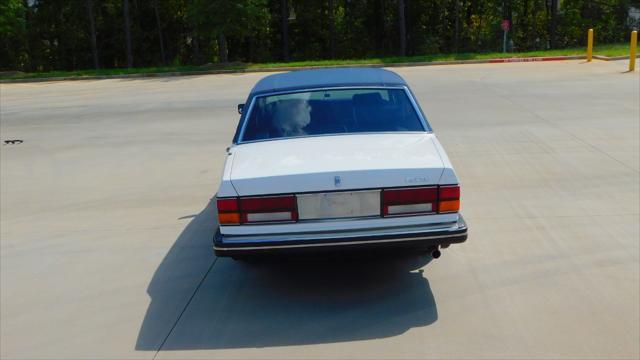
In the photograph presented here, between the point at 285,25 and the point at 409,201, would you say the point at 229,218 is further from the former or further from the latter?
the point at 285,25

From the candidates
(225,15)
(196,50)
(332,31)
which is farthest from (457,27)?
(225,15)

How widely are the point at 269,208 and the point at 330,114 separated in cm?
138

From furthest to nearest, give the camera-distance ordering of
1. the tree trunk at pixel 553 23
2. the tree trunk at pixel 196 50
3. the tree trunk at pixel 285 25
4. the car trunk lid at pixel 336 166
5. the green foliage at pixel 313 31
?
1. the green foliage at pixel 313 31
2. the tree trunk at pixel 196 50
3. the tree trunk at pixel 285 25
4. the tree trunk at pixel 553 23
5. the car trunk lid at pixel 336 166

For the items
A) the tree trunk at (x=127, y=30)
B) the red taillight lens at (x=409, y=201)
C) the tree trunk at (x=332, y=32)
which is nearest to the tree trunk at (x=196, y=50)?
the tree trunk at (x=127, y=30)

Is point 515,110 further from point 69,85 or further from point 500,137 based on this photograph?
point 69,85

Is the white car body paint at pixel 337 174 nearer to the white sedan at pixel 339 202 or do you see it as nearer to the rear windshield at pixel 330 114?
the white sedan at pixel 339 202

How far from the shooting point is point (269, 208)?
431 cm

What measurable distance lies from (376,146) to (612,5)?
3970 centimetres

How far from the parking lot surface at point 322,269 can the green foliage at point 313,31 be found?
30.0 meters

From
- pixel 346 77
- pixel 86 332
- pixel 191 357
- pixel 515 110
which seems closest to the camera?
pixel 191 357

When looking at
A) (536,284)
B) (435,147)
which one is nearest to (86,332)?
(435,147)

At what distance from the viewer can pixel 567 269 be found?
506 centimetres

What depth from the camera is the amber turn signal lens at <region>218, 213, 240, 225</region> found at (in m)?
4.36

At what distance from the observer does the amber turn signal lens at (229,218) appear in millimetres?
4355
